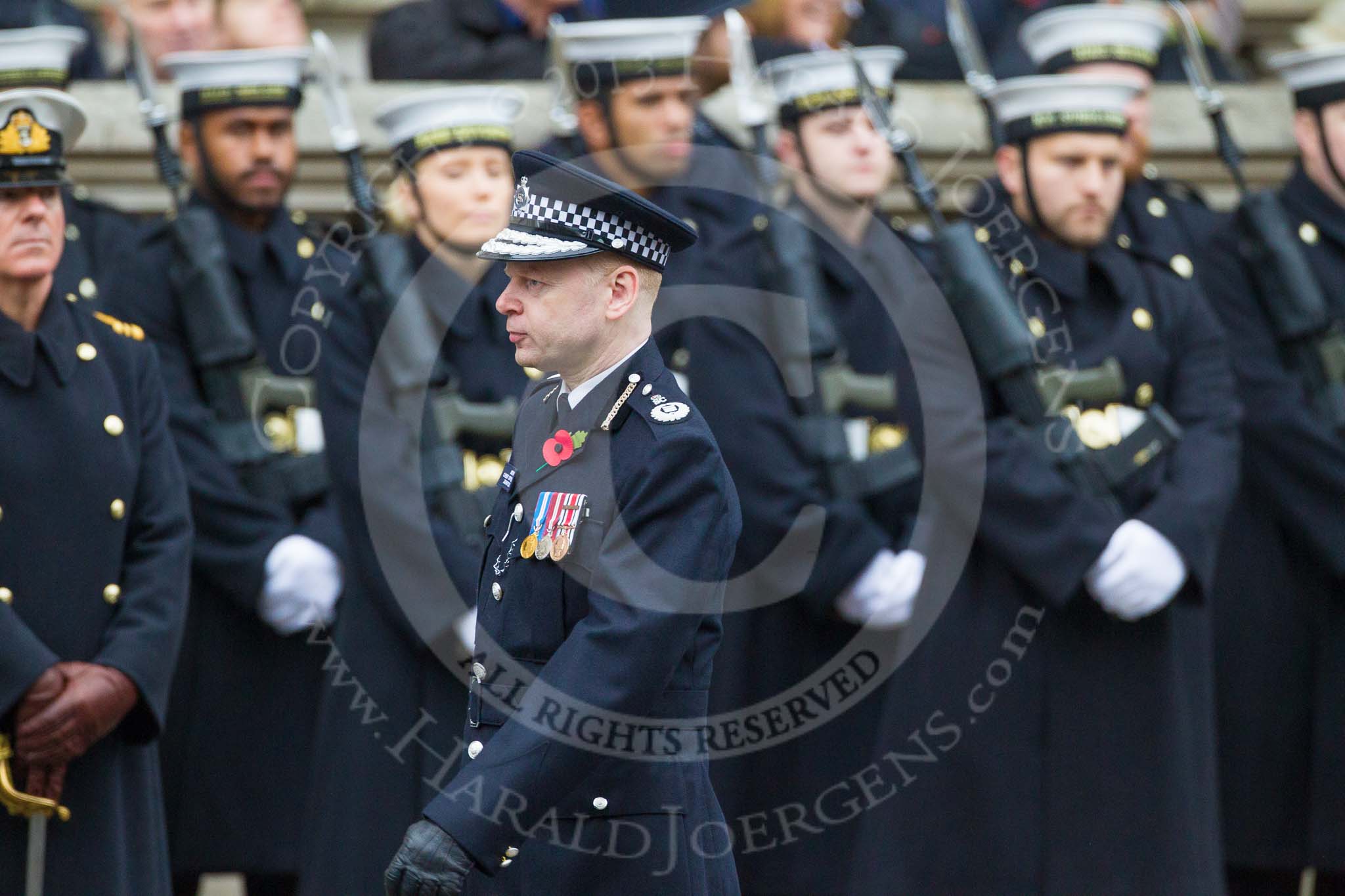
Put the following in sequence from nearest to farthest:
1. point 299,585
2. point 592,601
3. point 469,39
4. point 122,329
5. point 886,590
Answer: point 592,601
point 122,329
point 299,585
point 886,590
point 469,39

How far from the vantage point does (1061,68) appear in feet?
20.5

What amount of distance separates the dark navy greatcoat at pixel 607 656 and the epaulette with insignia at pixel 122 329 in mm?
1476

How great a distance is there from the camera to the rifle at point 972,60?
6.02 meters

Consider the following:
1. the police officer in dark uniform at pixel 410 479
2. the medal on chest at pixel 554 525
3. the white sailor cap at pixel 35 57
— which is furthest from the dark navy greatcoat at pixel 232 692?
the medal on chest at pixel 554 525

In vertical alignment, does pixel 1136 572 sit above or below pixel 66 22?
below

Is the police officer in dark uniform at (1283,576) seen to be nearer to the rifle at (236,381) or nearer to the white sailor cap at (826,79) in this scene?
the white sailor cap at (826,79)

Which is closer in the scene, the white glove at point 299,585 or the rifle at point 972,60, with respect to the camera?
the white glove at point 299,585

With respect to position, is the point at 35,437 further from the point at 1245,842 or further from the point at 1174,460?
the point at 1245,842

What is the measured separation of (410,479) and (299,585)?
17.2 inches

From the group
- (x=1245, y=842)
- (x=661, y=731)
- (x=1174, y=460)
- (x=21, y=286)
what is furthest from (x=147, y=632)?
(x=1245, y=842)

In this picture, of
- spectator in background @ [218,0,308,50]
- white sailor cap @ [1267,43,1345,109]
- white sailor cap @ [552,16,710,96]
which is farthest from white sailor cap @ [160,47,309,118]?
white sailor cap @ [1267,43,1345,109]

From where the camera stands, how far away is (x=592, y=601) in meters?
3.40

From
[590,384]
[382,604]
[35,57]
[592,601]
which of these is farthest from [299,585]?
[592,601]

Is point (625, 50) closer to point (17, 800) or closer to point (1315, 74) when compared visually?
point (1315, 74)
